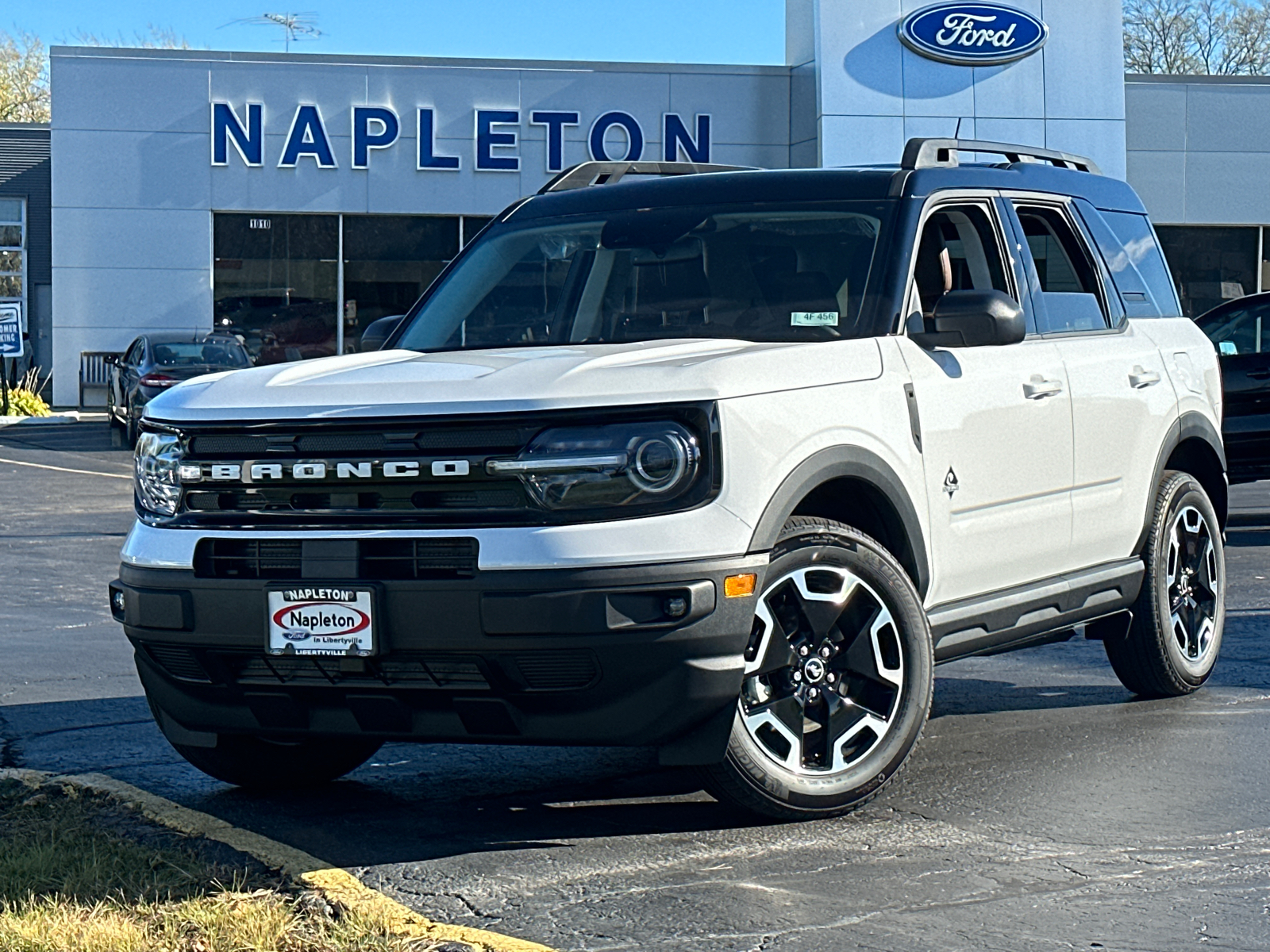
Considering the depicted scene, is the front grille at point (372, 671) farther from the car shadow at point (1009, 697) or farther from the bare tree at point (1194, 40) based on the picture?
the bare tree at point (1194, 40)

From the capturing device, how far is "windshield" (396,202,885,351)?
18.7 ft

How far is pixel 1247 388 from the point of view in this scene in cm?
1333

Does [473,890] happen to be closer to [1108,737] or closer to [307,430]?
[307,430]

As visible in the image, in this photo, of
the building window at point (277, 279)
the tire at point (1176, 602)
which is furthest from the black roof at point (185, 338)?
the tire at point (1176, 602)

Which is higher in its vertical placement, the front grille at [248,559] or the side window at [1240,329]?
the side window at [1240,329]

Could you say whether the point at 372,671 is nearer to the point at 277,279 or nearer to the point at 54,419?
the point at 54,419

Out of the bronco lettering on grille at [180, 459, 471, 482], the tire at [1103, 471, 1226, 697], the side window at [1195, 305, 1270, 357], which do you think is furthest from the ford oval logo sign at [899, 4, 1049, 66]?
the bronco lettering on grille at [180, 459, 471, 482]

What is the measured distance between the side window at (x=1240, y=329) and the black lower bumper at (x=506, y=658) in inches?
384

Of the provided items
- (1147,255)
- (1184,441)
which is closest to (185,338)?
(1147,255)

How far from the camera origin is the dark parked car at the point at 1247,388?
1324 cm

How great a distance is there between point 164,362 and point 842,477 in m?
20.1

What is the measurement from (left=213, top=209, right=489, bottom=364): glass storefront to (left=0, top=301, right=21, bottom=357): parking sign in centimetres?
323

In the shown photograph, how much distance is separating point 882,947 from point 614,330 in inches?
101

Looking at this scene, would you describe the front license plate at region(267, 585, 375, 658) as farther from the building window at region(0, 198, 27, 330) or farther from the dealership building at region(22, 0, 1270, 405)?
the building window at region(0, 198, 27, 330)
